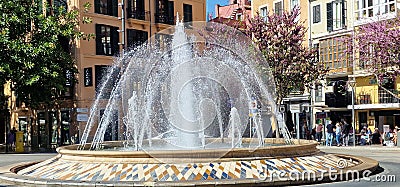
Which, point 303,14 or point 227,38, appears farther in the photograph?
point 303,14

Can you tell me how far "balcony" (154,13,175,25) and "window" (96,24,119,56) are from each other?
4.84 m

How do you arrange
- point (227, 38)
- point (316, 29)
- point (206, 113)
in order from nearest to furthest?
1. point (206, 113)
2. point (227, 38)
3. point (316, 29)

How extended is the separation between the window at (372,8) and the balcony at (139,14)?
17.0 meters

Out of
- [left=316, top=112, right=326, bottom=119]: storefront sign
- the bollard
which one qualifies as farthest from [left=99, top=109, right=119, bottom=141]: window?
[left=316, top=112, right=326, bottom=119]: storefront sign

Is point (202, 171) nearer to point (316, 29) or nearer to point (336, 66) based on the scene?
point (336, 66)

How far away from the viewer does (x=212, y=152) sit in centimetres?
1392

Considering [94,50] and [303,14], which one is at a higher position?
[303,14]

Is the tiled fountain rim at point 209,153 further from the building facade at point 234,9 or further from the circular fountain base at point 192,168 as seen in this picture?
the building facade at point 234,9

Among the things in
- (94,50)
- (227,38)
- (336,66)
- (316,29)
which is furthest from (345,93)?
(94,50)

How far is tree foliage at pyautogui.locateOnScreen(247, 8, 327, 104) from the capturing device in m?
37.8

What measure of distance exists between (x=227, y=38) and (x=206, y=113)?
37.2 ft

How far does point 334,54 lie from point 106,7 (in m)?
18.0

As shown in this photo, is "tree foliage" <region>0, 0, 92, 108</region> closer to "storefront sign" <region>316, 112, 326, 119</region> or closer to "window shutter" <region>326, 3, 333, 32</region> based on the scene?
"window shutter" <region>326, 3, 333, 32</region>

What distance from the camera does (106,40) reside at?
45.6 m
